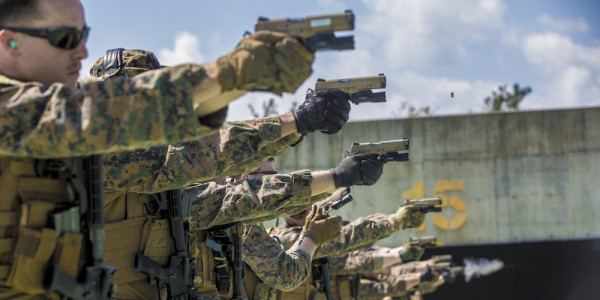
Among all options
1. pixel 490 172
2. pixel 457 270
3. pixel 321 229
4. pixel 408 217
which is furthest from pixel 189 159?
pixel 490 172

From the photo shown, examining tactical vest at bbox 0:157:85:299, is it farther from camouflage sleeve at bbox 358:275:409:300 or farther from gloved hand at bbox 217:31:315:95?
camouflage sleeve at bbox 358:275:409:300

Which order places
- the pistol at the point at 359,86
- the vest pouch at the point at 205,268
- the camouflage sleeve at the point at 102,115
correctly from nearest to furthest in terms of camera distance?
the camouflage sleeve at the point at 102,115
the pistol at the point at 359,86
the vest pouch at the point at 205,268

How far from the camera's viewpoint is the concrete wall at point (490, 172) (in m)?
15.7

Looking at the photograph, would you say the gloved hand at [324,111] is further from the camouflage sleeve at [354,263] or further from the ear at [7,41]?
the camouflage sleeve at [354,263]

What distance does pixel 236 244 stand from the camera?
583 cm

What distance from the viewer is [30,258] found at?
2.93 metres

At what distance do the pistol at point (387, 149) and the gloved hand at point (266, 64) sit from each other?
116 inches

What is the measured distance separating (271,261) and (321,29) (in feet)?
12.1

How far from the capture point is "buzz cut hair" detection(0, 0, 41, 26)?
9.75 ft

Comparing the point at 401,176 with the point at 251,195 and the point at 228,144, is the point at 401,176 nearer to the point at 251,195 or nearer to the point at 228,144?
the point at 251,195

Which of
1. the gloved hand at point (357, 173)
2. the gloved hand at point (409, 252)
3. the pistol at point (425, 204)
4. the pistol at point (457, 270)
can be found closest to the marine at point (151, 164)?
the gloved hand at point (357, 173)

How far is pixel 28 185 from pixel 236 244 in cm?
297

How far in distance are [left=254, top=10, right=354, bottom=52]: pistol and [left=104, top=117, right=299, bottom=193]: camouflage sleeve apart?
163 cm

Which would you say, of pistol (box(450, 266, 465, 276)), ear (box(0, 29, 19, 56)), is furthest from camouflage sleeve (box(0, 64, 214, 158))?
pistol (box(450, 266, 465, 276))
